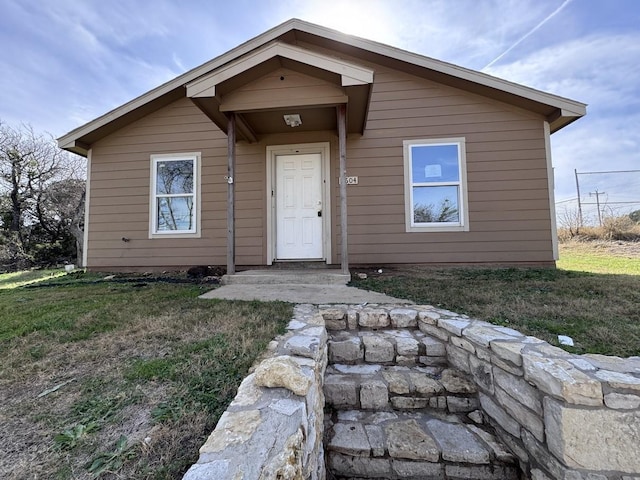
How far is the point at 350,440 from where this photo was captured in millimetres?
1622

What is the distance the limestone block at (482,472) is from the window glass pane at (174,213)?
5407 mm

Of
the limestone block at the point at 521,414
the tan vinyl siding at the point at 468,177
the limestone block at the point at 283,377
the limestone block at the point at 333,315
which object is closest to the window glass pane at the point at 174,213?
the tan vinyl siding at the point at 468,177

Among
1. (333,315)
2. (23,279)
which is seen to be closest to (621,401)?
(333,315)

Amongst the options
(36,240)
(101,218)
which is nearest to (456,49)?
(101,218)

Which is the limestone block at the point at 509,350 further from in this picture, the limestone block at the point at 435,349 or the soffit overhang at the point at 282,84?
the soffit overhang at the point at 282,84

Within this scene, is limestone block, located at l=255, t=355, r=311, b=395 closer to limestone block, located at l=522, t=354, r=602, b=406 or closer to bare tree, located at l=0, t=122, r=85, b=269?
limestone block, located at l=522, t=354, r=602, b=406

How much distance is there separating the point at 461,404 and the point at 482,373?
26 centimetres

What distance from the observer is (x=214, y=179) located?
5.46 metres

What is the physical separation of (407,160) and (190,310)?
4.23 meters

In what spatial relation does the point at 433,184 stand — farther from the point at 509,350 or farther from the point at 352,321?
the point at 509,350

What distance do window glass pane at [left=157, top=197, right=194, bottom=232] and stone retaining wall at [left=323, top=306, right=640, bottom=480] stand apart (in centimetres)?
525

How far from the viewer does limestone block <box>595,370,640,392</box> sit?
128 cm

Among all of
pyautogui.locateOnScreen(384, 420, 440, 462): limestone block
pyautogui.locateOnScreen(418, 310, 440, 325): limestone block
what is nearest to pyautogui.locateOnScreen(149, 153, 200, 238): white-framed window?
pyautogui.locateOnScreen(418, 310, 440, 325): limestone block

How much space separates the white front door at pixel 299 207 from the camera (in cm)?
524
